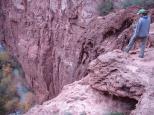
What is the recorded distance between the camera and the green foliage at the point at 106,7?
1580cm

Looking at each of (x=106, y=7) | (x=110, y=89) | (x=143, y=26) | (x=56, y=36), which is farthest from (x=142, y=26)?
(x=56, y=36)

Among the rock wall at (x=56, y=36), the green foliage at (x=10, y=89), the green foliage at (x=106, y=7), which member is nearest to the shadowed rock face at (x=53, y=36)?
the rock wall at (x=56, y=36)

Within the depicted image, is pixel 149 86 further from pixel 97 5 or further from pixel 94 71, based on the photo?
pixel 97 5

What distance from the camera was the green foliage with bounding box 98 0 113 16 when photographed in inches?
622

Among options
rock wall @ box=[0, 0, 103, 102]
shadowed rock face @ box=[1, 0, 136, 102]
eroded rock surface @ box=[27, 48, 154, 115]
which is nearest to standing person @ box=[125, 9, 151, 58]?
eroded rock surface @ box=[27, 48, 154, 115]

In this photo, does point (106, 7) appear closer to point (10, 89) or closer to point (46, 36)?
point (46, 36)

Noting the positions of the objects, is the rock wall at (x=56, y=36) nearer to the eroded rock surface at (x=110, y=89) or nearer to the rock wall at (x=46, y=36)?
the rock wall at (x=46, y=36)

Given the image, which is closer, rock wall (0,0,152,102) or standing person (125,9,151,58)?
standing person (125,9,151,58)

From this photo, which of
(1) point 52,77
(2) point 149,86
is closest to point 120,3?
(1) point 52,77

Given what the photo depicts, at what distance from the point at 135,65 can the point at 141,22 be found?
1.06m

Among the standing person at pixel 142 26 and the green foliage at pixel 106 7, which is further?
the green foliage at pixel 106 7

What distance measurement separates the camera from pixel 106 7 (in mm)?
15859

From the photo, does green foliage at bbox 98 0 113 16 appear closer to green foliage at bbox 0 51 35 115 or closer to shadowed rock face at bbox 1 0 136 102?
shadowed rock face at bbox 1 0 136 102

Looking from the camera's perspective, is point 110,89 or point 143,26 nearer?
point 110,89
